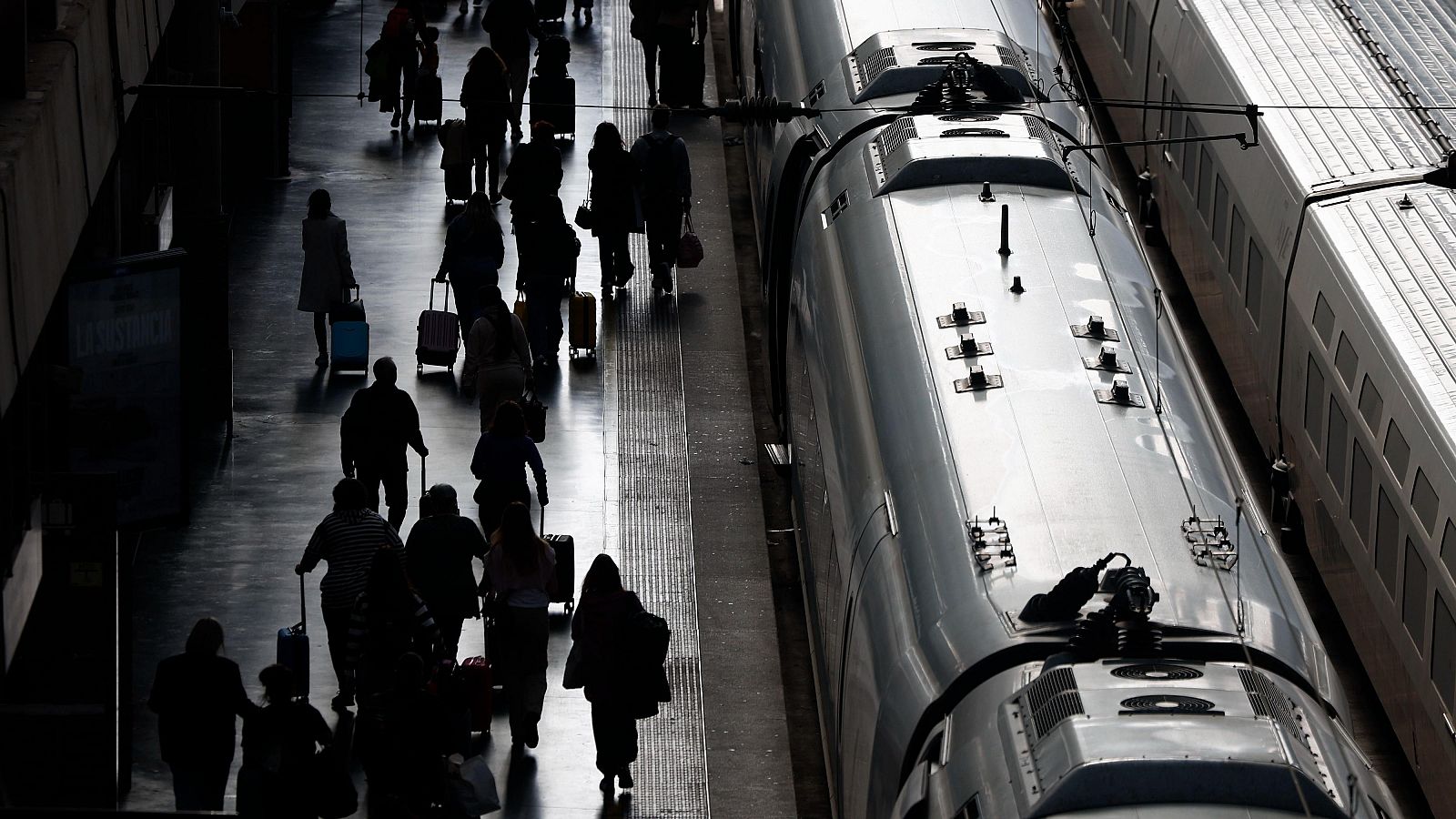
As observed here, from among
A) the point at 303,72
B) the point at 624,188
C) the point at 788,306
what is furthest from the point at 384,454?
the point at 303,72

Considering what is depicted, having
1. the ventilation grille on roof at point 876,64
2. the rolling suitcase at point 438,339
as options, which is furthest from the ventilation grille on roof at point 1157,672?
the rolling suitcase at point 438,339

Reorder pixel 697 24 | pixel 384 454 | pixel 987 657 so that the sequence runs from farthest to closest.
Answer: pixel 697 24, pixel 384 454, pixel 987 657

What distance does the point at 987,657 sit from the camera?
29.7 ft

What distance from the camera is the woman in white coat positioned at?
1814 cm

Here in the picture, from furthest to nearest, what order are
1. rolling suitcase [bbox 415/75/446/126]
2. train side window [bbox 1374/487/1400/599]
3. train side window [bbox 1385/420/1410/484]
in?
rolling suitcase [bbox 415/75/446/126], train side window [bbox 1374/487/1400/599], train side window [bbox 1385/420/1410/484]

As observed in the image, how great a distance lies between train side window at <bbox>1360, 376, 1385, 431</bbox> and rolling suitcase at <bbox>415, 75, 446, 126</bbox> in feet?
39.5

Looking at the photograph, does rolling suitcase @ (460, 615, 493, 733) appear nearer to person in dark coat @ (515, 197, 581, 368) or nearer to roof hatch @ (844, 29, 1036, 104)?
roof hatch @ (844, 29, 1036, 104)

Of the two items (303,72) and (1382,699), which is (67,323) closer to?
(1382,699)

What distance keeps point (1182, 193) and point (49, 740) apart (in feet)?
40.0

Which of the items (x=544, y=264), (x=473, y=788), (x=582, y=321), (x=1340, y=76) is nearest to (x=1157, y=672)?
(x=473, y=788)

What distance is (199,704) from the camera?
11.8 meters

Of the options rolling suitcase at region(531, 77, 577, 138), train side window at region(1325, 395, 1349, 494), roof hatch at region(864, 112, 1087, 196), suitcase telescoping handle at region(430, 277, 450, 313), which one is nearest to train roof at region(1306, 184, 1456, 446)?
train side window at region(1325, 395, 1349, 494)

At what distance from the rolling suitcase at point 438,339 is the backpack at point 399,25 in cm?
663

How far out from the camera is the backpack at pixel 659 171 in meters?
20.2
